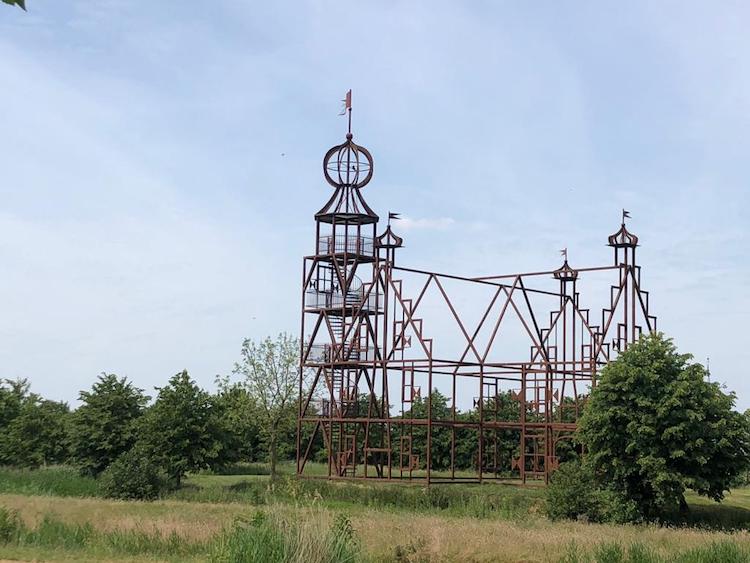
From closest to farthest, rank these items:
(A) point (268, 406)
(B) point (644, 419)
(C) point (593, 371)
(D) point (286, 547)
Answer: (D) point (286, 547), (B) point (644, 419), (C) point (593, 371), (A) point (268, 406)

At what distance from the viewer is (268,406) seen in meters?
56.5

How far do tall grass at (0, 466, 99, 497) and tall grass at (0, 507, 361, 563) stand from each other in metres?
19.9

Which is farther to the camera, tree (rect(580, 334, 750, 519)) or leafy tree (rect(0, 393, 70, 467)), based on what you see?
leafy tree (rect(0, 393, 70, 467))

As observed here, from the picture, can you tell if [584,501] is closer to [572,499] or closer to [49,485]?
[572,499]

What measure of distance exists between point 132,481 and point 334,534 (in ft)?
85.9

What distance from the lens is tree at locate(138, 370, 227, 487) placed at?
150ft

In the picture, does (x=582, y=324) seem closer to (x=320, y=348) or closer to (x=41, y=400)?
(x=320, y=348)

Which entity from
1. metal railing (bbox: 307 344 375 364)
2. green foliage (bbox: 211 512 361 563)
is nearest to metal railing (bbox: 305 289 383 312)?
metal railing (bbox: 307 344 375 364)

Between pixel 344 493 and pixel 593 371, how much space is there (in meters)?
12.0

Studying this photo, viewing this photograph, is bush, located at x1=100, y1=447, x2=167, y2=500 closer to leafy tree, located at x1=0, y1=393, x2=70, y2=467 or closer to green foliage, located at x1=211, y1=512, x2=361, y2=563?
leafy tree, located at x1=0, y1=393, x2=70, y2=467

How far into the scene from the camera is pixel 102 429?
50594mm

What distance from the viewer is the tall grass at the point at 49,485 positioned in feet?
143

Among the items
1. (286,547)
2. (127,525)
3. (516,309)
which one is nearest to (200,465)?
(516,309)

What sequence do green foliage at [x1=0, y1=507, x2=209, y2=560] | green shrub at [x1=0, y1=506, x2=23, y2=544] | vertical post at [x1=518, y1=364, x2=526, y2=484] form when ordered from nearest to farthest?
green foliage at [x1=0, y1=507, x2=209, y2=560]
green shrub at [x1=0, y1=506, x2=23, y2=544]
vertical post at [x1=518, y1=364, x2=526, y2=484]
